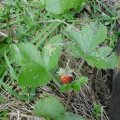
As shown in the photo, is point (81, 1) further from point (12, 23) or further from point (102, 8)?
point (12, 23)

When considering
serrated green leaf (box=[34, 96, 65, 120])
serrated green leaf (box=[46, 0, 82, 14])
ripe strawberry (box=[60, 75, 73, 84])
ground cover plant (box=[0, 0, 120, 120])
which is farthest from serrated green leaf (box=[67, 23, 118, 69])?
serrated green leaf (box=[46, 0, 82, 14])

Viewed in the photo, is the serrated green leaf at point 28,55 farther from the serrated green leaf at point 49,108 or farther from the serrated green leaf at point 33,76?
the serrated green leaf at point 49,108

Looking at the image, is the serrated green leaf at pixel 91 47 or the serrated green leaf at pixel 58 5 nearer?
the serrated green leaf at pixel 91 47

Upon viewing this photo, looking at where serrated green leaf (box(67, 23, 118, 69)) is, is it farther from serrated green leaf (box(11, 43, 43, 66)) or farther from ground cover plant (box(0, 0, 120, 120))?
serrated green leaf (box(11, 43, 43, 66))

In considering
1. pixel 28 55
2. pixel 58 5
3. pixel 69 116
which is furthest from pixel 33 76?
pixel 58 5

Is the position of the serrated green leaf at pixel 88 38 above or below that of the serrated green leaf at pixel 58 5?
below

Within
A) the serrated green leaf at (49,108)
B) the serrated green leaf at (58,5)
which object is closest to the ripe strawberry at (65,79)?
the serrated green leaf at (49,108)
